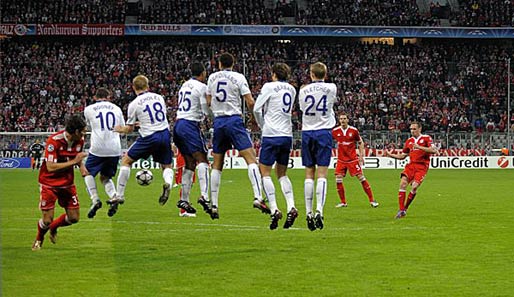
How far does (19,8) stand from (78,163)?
4268cm

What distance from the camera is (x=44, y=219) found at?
43.1 ft

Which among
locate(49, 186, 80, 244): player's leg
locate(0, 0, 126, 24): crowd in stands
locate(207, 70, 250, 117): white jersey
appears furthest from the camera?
locate(0, 0, 126, 24): crowd in stands

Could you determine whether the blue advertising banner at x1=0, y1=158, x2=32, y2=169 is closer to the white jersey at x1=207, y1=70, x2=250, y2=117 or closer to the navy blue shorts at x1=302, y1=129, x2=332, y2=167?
the white jersey at x1=207, y1=70, x2=250, y2=117

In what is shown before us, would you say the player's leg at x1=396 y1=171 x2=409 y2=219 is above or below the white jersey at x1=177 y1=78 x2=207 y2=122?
below

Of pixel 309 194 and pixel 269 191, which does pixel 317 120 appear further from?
pixel 269 191

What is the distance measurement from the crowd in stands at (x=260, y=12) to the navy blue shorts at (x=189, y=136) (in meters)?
39.3

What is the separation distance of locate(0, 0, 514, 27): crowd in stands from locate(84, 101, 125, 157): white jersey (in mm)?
38484

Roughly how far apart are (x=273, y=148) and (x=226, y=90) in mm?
1175

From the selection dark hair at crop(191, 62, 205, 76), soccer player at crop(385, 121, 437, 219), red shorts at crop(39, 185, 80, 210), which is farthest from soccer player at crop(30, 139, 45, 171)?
red shorts at crop(39, 185, 80, 210)

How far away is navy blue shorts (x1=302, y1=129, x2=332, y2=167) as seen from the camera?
1388 centimetres

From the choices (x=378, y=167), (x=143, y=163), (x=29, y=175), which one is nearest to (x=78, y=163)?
(x=29, y=175)

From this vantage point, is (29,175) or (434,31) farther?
(434,31)

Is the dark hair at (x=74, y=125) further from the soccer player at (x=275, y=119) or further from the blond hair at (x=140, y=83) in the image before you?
the soccer player at (x=275, y=119)

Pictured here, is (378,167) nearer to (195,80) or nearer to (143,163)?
(143,163)
